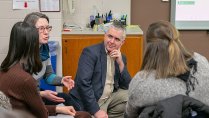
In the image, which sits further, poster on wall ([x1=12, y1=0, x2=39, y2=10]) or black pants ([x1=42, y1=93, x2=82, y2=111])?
poster on wall ([x1=12, y1=0, x2=39, y2=10])

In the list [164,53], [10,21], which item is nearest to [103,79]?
[164,53]

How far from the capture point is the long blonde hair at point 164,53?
1.75m

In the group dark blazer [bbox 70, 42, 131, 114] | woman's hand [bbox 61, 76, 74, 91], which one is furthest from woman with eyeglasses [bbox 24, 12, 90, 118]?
dark blazer [bbox 70, 42, 131, 114]

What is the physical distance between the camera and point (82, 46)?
145 inches

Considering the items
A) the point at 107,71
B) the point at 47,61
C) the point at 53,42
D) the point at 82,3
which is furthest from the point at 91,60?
the point at 82,3

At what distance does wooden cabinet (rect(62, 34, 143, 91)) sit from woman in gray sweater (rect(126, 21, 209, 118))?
1770 millimetres

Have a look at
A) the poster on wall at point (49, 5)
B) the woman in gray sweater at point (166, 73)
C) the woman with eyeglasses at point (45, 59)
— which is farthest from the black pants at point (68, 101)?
the poster on wall at point (49, 5)

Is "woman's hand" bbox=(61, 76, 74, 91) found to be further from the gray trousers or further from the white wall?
the white wall

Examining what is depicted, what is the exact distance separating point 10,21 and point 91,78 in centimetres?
145

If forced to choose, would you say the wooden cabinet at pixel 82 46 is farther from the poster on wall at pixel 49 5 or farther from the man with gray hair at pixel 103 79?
the man with gray hair at pixel 103 79

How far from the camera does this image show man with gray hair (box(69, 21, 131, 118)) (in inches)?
99.3

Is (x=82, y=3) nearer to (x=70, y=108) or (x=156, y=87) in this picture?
(x=70, y=108)

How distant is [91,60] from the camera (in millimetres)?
2555

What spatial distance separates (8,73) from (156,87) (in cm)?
77
